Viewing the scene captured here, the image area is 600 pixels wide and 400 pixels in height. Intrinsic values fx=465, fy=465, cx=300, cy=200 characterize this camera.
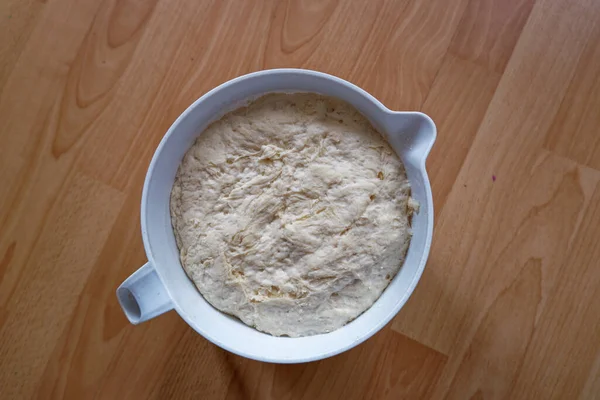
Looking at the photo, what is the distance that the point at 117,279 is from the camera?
31.5 inches

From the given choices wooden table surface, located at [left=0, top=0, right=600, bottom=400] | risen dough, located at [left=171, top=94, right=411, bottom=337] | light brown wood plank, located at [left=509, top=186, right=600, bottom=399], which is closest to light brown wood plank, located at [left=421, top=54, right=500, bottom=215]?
wooden table surface, located at [left=0, top=0, right=600, bottom=400]

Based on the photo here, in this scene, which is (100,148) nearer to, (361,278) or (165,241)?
(165,241)

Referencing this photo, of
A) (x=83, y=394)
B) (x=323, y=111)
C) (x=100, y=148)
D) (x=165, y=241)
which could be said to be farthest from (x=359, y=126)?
(x=83, y=394)

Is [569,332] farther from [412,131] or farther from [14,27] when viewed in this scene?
[14,27]

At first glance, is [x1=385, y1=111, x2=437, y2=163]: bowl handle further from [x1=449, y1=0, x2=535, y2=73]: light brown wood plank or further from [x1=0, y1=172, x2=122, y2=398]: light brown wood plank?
[x1=0, y1=172, x2=122, y2=398]: light brown wood plank

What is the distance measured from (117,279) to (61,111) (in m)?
0.31

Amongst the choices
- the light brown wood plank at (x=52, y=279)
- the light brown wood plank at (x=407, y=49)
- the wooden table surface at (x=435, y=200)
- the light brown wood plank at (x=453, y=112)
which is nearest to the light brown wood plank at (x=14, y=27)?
the wooden table surface at (x=435, y=200)

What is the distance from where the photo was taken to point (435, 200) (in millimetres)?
781

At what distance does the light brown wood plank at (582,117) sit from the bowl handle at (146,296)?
0.67m

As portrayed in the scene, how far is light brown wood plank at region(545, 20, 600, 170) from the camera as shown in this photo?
2.59 feet

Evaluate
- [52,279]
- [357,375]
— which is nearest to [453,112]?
[357,375]

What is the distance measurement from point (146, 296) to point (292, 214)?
231mm

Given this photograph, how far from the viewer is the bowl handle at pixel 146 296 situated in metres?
0.60

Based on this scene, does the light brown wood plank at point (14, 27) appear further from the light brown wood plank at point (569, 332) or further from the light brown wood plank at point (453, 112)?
the light brown wood plank at point (569, 332)
